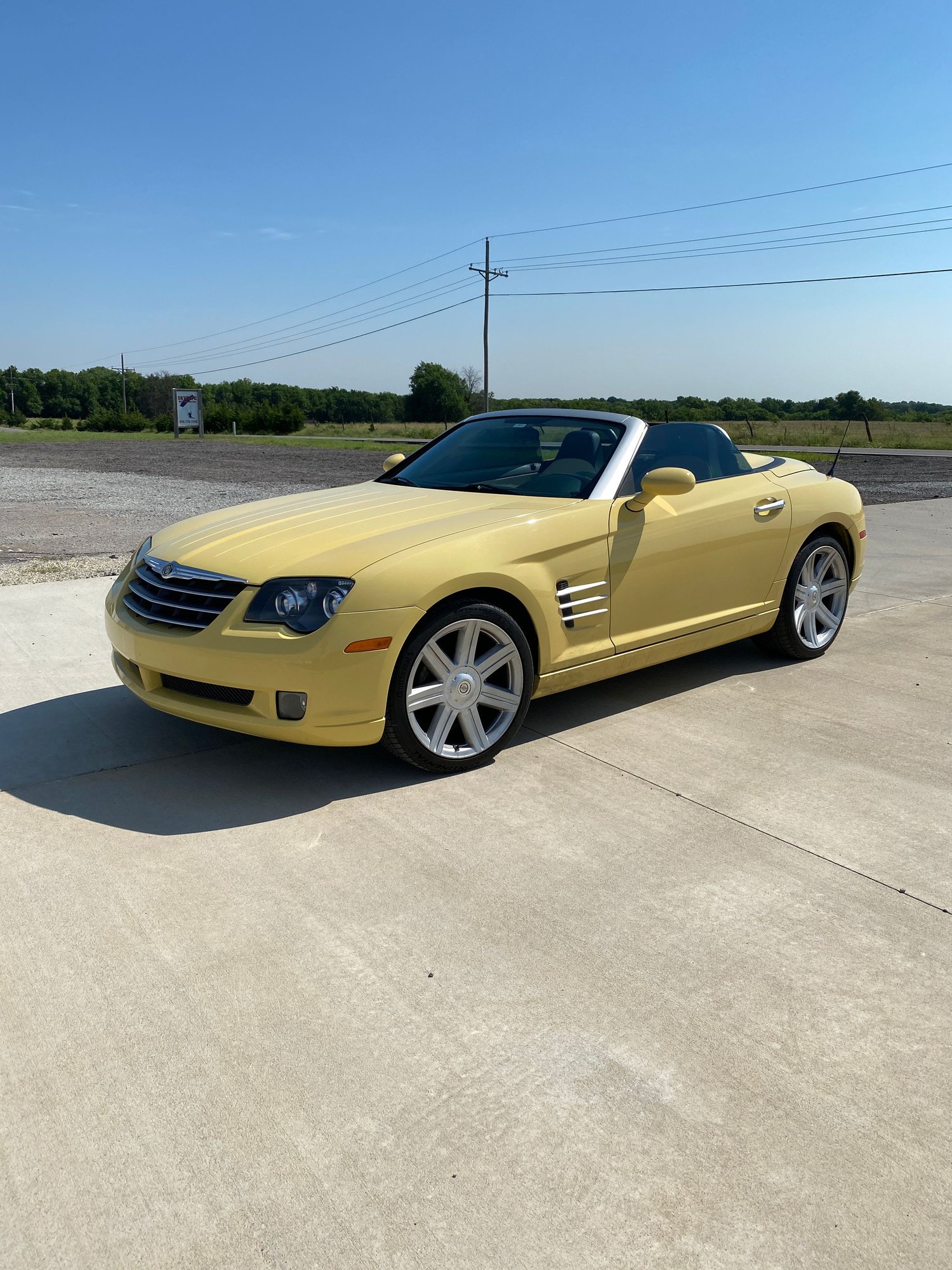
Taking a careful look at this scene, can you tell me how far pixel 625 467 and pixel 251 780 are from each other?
222cm

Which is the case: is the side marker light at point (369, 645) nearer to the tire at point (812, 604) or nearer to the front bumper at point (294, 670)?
the front bumper at point (294, 670)

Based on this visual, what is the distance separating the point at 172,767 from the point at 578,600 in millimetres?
1815

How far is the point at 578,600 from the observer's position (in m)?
4.37

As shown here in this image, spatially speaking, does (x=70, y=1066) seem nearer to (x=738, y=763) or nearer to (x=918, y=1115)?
(x=918, y=1115)

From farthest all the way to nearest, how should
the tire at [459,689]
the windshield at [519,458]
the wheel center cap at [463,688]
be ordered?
the windshield at [519,458] → the wheel center cap at [463,688] → the tire at [459,689]

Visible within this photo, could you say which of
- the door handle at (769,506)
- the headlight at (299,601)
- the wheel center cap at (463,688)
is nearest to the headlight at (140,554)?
the headlight at (299,601)

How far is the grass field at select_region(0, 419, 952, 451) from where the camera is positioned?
41.2 metres

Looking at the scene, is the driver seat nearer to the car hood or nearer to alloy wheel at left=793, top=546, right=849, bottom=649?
the car hood

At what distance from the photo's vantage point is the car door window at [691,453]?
4.93m

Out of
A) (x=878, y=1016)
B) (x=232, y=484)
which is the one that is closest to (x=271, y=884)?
(x=878, y=1016)

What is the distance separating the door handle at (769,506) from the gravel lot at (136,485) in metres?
5.37

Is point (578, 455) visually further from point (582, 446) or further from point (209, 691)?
point (209, 691)

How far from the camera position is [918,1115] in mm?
2164

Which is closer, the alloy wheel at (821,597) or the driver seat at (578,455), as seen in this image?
the driver seat at (578,455)
